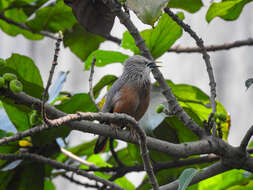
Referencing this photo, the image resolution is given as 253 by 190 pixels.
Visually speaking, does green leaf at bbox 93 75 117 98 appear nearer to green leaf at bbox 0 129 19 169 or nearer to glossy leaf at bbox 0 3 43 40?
green leaf at bbox 0 129 19 169

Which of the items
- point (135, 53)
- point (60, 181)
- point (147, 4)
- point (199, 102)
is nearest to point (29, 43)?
point (60, 181)

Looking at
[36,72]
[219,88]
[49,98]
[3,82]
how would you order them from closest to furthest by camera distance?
[3,82]
[49,98]
[36,72]
[219,88]

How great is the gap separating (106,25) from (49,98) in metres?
0.55

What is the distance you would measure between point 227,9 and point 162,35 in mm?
354

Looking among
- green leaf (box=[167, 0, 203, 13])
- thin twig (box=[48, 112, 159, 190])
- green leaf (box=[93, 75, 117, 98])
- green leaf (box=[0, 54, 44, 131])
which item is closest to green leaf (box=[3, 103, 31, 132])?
green leaf (box=[0, 54, 44, 131])

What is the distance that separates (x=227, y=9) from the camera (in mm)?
1863

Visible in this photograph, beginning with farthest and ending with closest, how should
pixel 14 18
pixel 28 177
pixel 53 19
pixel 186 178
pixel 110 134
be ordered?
pixel 14 18 < pixel 53 19 < pixel 28 177 < pixel 110 134 < pixel 186 178

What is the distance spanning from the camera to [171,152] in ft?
4.50

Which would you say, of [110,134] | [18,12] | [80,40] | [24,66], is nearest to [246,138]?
[110,134]

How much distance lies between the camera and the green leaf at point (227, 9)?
6.02 feet

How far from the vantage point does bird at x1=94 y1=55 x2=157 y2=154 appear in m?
1.93

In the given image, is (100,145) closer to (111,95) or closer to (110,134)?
(111,95)

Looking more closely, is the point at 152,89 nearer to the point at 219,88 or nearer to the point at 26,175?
the point at 26,175

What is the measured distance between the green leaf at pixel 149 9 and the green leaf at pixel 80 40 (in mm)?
1584
